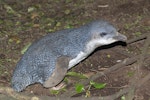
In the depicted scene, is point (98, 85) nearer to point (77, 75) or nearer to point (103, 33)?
point (77, 75)

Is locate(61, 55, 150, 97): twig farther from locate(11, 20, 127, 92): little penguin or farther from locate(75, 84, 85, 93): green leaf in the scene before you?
locate(11, 20, 127, 92): little penguin

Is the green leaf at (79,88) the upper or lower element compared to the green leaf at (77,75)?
upper

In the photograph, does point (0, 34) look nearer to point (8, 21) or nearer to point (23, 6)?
point (8, 21)

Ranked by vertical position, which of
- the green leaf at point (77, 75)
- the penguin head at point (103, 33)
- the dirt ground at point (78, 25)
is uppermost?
the penguin head at point (103, 33)

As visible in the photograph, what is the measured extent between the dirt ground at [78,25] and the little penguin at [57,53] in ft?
→ 1.53

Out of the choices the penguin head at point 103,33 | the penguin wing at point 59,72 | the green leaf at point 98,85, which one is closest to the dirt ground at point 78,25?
the green leaf at point 98,85

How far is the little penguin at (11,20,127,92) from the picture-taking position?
6852 millimetres

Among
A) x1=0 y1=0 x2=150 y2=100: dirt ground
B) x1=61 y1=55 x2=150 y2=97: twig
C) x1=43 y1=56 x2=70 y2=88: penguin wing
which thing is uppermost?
x1=43 y1=56 x2=70 y2=88: penguin wing

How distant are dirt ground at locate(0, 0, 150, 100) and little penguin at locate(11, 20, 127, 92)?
467 mm

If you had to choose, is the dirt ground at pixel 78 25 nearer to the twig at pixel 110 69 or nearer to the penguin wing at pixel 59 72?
the twig at pixel 110 69

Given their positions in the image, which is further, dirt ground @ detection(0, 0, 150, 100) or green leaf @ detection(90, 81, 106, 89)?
dirt ground @ detection(0, 0, 150, 100)

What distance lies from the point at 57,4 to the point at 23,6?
815 mm

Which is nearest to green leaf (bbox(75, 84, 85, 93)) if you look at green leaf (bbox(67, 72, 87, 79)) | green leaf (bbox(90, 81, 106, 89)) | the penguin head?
green leaf (bbox(90, 81, 106, 89))

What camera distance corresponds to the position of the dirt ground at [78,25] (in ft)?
24.6
